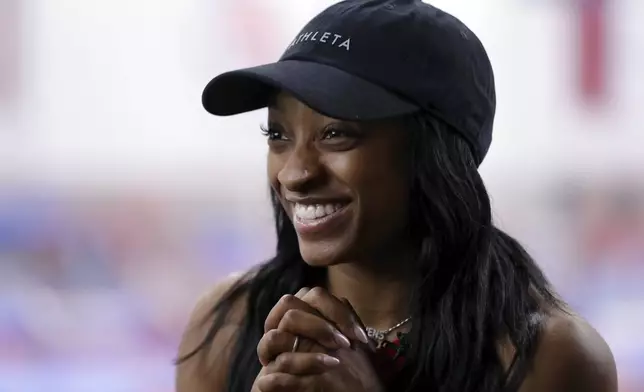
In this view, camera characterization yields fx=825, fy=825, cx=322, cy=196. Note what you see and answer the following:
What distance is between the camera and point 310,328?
67cm

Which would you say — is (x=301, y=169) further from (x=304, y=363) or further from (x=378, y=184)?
(x=304, y=363)

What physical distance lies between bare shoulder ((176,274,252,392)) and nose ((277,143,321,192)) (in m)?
0.24

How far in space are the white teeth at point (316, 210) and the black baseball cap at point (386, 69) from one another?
→ 0.08 metres

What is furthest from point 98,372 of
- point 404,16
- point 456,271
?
point 404,16

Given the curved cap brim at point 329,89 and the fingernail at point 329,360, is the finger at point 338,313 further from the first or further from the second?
the curved cap brim at point 329,89

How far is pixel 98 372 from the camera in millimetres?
1206

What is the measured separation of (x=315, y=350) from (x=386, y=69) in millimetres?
253

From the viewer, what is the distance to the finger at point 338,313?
70 cm

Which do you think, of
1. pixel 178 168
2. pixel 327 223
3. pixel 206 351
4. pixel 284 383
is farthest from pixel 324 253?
pixel 178 168

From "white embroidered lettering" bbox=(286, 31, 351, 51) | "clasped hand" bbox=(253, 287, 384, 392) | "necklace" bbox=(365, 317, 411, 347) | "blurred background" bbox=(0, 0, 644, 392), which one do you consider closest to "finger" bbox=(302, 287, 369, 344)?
"clasped hand" bbox=(253, 287, 384, 392)

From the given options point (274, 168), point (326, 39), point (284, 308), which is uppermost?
point (326, 39)


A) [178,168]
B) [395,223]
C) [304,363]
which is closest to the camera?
[304,363]

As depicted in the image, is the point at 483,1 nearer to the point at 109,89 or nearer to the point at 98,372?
the point at 109,89

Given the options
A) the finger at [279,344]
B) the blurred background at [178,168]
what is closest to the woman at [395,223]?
the finger at [279,344]
